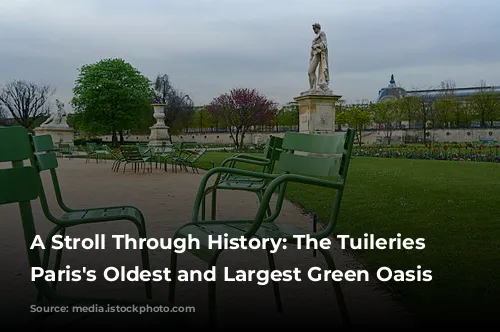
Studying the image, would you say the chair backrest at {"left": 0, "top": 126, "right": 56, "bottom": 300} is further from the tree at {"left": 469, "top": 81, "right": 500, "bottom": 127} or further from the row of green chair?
the tree at {"left": 469, "top": 81, "right": 500, "bottom": 127}

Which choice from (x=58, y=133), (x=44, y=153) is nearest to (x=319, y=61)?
(x=44, y=153)

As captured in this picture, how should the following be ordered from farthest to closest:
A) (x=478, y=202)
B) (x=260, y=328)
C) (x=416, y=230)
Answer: (x=478, y=202) → (x=416, y=230) → (x=260, y=328)

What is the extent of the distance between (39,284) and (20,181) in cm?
36

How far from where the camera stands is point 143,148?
14625 mm

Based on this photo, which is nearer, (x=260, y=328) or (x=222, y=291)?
(x=260, y=328)

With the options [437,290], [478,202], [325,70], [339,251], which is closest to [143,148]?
[325,70]

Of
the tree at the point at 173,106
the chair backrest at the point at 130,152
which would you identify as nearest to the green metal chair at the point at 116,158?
the chair backrest at the point at 130,152

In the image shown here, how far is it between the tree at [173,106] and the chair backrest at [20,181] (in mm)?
47608

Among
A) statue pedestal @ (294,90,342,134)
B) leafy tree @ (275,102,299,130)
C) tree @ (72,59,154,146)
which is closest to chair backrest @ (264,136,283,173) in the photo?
statue pedestal @ (294,90,342,134)

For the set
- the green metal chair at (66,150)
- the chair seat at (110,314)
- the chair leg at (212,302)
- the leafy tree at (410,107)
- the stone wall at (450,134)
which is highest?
the leafy tree at (410,107)

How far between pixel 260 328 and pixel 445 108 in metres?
50.2

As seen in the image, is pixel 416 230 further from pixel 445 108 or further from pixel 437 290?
pixel 445 108

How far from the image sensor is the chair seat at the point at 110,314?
133 cm

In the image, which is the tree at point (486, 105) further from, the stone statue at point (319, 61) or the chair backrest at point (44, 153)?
the chair backrest at point (44, 153)
